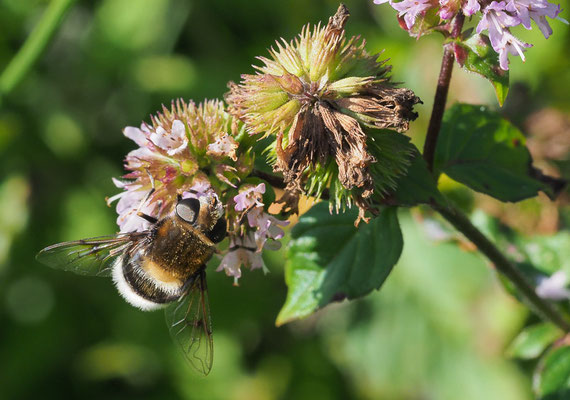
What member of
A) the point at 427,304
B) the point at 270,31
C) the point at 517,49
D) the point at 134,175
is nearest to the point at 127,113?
the point at 270,31

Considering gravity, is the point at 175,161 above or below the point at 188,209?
above

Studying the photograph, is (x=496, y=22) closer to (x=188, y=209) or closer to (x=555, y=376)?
(x=188, y=209)

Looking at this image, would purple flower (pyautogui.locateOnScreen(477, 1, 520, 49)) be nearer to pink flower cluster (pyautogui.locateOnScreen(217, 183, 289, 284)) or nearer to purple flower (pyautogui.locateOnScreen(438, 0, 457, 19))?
purple flower (pyautogui.locateOnScreen(438, 0, 457, 19))

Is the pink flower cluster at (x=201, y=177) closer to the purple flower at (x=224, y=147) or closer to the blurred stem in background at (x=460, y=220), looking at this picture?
the purple flower at (x=224, y=147)

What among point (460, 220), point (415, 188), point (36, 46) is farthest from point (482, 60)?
point (36, 46)

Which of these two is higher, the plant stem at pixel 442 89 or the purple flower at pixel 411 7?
the purple flower at pixel 411 7

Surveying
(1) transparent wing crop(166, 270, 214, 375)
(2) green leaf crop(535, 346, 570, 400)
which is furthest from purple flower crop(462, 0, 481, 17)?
(2) green leaf crop(535, 346, 570, 400)

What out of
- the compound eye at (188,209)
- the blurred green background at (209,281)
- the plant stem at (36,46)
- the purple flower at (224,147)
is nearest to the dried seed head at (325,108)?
the purple flower at (224,147)

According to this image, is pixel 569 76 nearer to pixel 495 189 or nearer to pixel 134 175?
pixel 495 189
